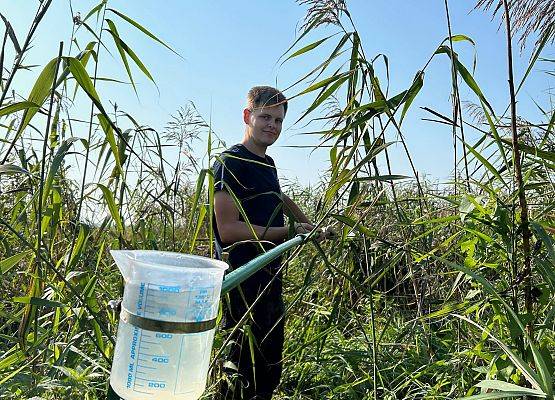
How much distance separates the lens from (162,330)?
702mm

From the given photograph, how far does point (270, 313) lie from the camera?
2.38 m

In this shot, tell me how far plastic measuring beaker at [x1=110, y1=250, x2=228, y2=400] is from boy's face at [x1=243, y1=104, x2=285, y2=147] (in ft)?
5.66

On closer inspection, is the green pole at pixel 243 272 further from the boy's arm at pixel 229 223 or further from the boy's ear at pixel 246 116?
the boy's ear at pixel 246 116

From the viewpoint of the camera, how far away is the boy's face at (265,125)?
2424 millimetres

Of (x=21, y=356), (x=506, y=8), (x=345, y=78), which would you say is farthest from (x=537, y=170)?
(x=21, y=356)

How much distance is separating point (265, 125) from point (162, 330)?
1791 mm

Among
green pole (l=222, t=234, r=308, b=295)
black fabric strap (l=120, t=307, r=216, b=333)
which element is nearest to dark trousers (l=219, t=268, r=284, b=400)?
green pole (l=222, t=234, r=308, b=295)

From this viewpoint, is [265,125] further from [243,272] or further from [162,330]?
[162,330]

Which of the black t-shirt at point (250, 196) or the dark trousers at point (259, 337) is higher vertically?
the black t-shirt at point (250, 196)

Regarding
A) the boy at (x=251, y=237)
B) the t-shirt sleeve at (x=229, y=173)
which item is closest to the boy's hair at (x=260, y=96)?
the boy at (x=251, y=237)

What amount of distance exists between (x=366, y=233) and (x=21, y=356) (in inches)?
33.8

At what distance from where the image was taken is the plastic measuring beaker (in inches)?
27.8

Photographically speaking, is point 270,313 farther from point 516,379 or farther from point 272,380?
point 516,379

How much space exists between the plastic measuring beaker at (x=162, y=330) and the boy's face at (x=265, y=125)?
172cm
